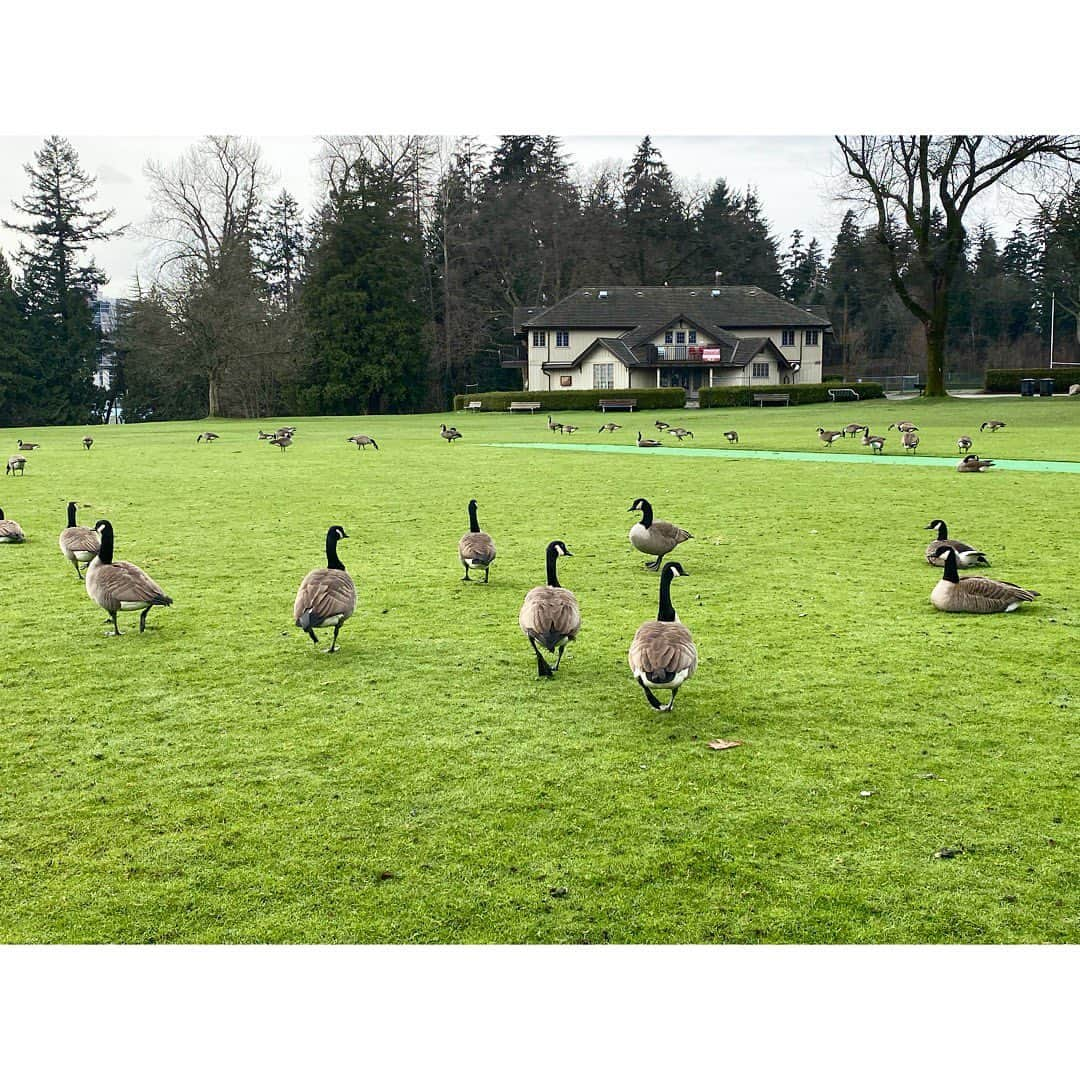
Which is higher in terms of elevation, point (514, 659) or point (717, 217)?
point (717, 217)

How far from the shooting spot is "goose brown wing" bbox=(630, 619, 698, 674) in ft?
17.2

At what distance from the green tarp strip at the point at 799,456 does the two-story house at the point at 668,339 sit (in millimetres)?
35086

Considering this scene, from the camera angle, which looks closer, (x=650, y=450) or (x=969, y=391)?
(x=650, y=450)

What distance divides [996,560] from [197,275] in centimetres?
5542

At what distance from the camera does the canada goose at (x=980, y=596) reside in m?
7.75

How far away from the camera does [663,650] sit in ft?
17.3

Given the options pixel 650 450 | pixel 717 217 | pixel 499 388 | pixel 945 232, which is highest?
pixel 717 217

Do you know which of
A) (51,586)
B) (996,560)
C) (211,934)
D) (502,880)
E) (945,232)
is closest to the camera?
(211,934)

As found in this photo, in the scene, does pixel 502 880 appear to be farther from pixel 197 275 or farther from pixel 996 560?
pixel 197 275

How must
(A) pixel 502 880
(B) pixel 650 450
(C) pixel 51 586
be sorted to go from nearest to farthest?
(A) pixel 502 880
(C) pixel 51 586
(B) pixel 650 450

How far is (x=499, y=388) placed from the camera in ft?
237

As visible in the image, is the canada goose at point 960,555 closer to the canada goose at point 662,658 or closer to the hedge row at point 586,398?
the canada goose at point 662,658

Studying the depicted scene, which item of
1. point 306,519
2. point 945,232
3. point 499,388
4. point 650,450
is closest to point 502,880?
point 306,519

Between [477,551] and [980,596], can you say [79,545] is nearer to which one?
[477,551]
